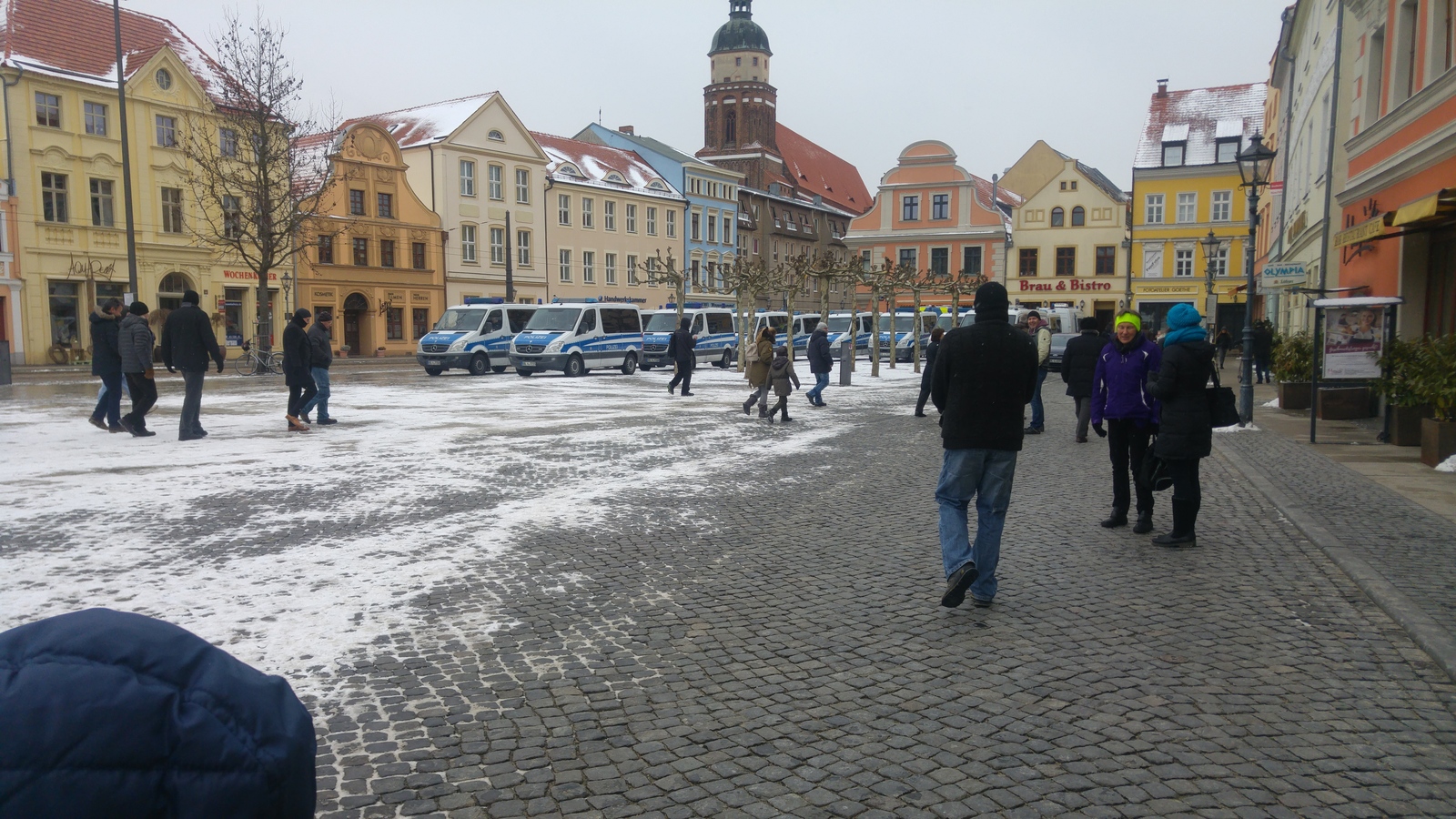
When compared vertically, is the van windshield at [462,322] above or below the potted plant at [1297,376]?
above

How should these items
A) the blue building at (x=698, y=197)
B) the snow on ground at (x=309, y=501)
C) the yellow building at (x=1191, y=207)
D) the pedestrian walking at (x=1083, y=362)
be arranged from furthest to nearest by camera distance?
the blue building at (x=698, y=197) < the yellow building at (x=1191, y=207) < the pedestrian walking at (x=1083, y=362) < the snow on ground at (x=309, y=501)

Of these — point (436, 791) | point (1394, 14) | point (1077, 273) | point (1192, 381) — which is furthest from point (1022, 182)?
point (436, 791)

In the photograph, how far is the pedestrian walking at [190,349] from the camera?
44.6ft

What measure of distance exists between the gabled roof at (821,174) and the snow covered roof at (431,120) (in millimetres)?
34787

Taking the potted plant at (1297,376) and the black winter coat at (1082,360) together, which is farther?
the potted plant at (1297,376)

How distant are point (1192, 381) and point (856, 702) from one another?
4592 millimetres

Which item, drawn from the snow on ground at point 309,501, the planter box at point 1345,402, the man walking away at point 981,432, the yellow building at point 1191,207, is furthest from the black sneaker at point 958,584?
the yellow building at point 1191,207

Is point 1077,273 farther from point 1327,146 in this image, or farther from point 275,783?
point 275,783

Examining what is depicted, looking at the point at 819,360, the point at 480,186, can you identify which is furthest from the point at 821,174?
the point at 819,360

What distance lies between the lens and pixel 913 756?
401cm

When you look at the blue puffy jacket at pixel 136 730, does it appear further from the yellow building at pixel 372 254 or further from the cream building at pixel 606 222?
the cream building at pixel 606 222

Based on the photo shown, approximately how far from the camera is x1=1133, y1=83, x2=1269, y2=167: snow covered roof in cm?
5784

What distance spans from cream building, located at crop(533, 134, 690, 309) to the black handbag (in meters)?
51.3

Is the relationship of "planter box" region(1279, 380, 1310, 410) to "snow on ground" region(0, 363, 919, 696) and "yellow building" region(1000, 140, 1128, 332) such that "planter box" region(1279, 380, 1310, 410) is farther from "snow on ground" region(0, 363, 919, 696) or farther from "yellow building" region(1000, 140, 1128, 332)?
"yellow building" region(1000, 140, 1128, 332)
